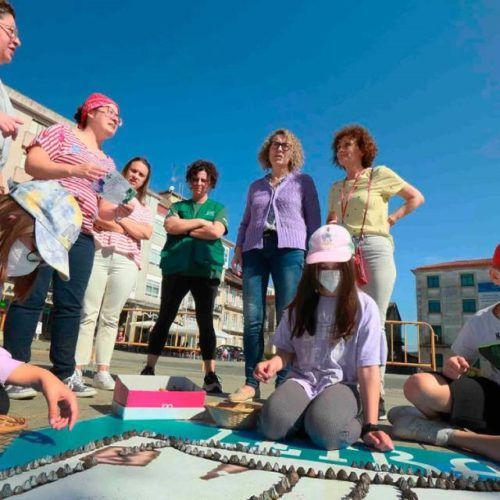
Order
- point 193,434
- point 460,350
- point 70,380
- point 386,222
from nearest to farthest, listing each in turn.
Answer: point 193,434
point 460,350
point 70,380
point 386,222

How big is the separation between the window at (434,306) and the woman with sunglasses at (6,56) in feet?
158

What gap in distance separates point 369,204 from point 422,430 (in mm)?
1563

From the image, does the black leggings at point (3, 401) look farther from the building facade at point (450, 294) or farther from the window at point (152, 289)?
the building facade at point (450, 294)

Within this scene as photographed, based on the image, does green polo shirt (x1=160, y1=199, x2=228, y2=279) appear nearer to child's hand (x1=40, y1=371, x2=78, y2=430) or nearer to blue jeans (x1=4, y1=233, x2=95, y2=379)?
blue jeans (x1=4, y1=233, x2=95, y2=379)

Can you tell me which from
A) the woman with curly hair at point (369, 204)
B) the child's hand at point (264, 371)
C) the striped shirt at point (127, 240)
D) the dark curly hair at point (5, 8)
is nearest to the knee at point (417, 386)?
the woman with curly hair at point (369, 204)

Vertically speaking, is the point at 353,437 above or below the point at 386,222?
below

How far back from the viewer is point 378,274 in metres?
2.88

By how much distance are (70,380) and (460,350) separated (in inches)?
95.2

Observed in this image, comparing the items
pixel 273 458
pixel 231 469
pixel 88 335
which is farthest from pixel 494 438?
pixel 88 335

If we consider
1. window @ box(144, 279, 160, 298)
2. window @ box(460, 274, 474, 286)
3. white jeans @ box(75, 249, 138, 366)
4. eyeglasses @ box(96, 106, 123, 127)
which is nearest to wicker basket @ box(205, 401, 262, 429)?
white jeans @ box(75, 249, 138, 366)

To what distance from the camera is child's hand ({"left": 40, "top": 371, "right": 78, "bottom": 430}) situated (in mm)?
1139

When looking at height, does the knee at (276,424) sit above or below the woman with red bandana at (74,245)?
below

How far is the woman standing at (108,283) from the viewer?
10.7ft

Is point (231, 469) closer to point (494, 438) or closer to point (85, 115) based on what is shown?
point (494, 438)
